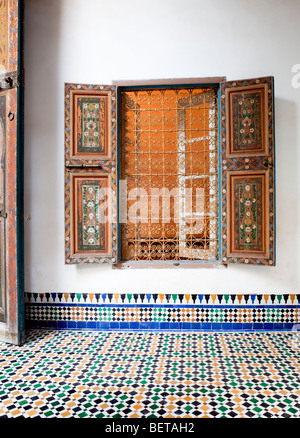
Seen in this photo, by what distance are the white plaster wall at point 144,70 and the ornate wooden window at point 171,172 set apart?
0.20 meters

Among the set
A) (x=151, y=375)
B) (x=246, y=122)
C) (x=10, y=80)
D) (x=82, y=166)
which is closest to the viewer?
(x=151, y=375)

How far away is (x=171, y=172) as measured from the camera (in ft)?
10.8

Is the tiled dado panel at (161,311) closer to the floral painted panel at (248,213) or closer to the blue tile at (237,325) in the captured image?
the blue tile at (237,325)

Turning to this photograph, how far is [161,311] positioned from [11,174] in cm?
189

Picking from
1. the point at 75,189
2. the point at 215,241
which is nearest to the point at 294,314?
the point at 215,241

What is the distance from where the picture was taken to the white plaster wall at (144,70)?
10.2 feet

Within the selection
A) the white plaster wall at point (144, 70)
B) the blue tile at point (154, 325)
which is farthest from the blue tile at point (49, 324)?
the blue tile at point (154, 325)

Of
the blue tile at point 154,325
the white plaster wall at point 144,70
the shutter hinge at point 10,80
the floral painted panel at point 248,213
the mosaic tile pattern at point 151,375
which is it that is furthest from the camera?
the blue tile at point 154,325

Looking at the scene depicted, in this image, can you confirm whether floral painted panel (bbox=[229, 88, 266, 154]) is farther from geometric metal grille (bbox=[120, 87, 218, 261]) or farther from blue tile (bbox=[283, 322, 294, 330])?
blue tile (bbox=[283, 322, 294, 330])

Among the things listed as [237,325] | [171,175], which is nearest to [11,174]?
[171,175]

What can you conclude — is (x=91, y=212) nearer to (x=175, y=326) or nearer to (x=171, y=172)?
(x=171, y=172)

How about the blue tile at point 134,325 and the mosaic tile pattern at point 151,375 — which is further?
the blue tile at point 134,325

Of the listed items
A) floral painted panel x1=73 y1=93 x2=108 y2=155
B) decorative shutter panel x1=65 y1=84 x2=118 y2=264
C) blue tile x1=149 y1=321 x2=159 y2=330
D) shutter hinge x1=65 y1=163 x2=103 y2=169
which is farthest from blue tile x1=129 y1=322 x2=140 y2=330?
floral painted panel x1=73 y1=93 x2=108 y2=155

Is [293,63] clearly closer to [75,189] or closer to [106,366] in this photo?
[75,189]
